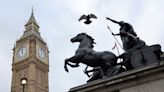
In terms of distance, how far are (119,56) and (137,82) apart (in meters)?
2.00

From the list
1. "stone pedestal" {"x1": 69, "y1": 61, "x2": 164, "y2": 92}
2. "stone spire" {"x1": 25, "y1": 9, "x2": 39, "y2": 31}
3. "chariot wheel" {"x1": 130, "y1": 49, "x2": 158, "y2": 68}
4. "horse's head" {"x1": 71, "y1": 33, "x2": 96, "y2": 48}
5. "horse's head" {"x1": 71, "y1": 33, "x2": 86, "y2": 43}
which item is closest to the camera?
"stone pedestal" {"x1": 69, "y1": 61, "x2": 164, "y2": 92}

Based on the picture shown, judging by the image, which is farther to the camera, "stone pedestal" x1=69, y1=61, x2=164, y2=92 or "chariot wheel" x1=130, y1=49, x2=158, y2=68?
"chariot wheel" x1=130, y1=49, x2=158, y2=68

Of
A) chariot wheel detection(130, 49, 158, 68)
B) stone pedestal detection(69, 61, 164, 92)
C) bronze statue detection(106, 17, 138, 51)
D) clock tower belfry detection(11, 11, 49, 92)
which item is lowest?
stone pedestal detection(69, 61, 164, 92)

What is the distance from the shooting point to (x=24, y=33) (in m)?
112

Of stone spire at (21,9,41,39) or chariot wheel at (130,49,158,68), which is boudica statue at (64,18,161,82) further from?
stone spire at (21,9,41,39)

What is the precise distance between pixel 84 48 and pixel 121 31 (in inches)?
58.9

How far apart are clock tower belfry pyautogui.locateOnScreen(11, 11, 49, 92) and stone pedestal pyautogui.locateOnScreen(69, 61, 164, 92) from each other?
89998 mm

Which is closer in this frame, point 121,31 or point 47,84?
point 121,31

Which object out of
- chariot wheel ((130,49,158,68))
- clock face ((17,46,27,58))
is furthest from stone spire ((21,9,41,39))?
chariot wheel ((130,49,158,68))

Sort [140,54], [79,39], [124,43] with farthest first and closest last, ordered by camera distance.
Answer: [79,39] < [124,43] < [140,54]

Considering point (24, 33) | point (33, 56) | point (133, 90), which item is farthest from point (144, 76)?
point (24, 33)

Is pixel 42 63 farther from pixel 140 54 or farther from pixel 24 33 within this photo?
pixel 140 54

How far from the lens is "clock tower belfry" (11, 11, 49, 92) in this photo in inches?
3969

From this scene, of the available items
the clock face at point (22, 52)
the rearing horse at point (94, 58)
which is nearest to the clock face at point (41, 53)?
the clock face at point (22, 52)
